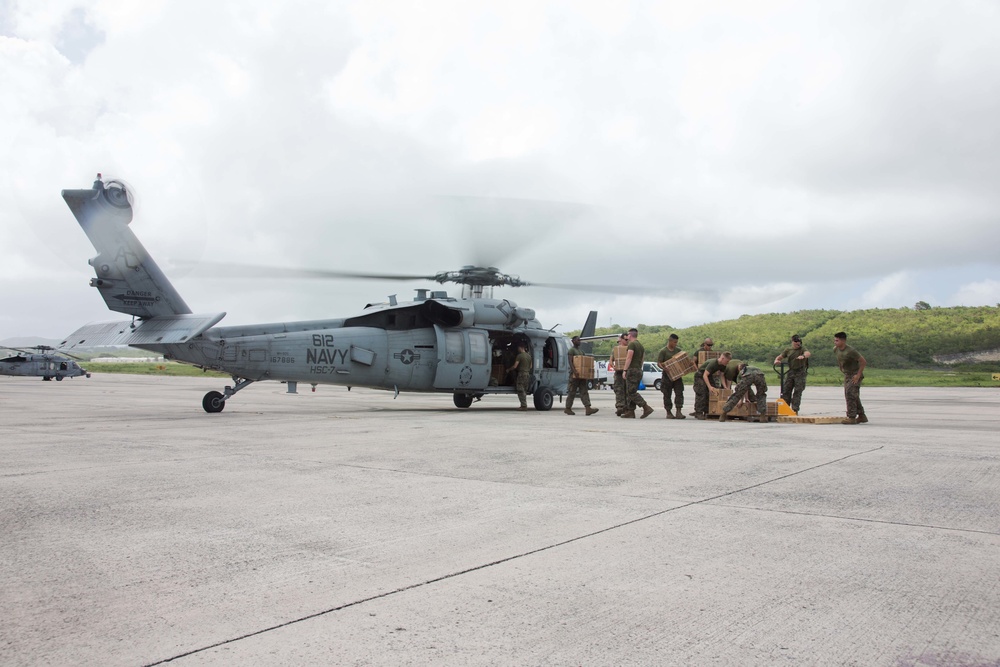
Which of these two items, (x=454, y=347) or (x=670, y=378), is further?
(x=454, y=347)

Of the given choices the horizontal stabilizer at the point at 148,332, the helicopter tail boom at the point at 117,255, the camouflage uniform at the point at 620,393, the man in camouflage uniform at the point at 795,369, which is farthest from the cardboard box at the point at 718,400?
the helicopter tail boom at the point at 117,255

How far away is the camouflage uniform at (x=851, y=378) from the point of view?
1240cm

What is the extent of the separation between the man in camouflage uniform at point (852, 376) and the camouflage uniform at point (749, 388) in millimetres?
1338

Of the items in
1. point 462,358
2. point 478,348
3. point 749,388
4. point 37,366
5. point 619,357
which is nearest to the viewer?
point 749,388

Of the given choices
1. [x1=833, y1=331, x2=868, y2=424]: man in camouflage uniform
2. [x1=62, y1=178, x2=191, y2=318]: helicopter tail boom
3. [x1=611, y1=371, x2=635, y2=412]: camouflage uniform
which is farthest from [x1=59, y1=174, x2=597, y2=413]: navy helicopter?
[x1=833, y1=331, x2=868, y2=424]: man in camouflage uniform

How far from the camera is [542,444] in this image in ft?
29.4

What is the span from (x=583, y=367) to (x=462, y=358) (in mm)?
3351

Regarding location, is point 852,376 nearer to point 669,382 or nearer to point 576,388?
point 669,382

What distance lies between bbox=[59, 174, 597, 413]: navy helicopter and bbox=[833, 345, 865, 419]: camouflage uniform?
7.57 m

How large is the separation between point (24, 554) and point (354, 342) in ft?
40.2

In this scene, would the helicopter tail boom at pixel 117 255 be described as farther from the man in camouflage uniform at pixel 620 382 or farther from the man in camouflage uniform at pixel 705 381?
the man in camouflage uniform at pixel 705 381

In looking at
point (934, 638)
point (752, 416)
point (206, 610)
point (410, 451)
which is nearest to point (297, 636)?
point (206, 610)

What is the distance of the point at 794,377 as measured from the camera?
1414cm

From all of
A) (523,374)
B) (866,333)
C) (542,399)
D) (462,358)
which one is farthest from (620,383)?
(866,333)
